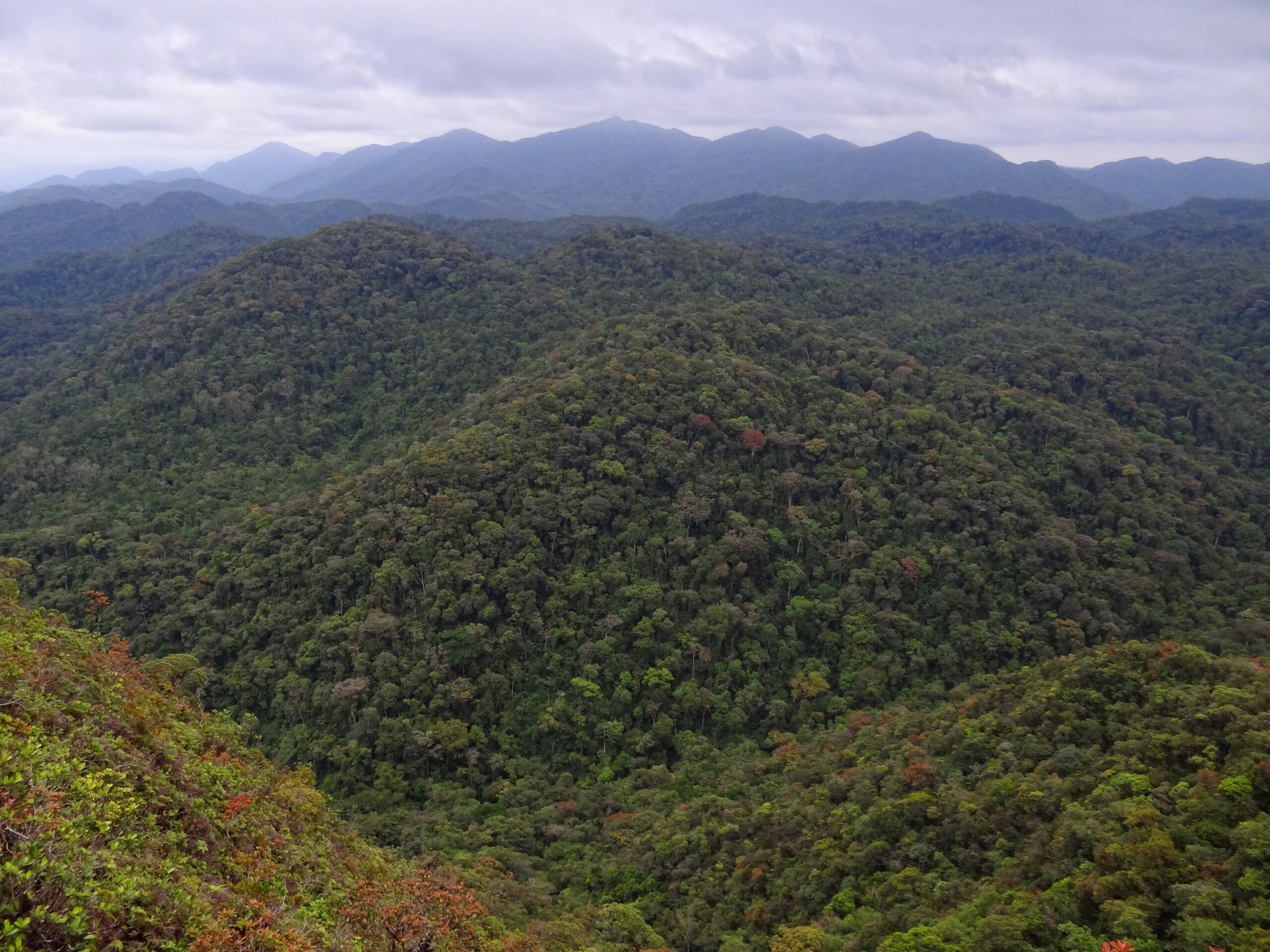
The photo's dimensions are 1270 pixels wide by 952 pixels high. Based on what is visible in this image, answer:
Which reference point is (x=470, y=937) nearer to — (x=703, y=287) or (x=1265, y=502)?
(x=1265, y=502)

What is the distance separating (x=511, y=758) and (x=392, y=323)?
160 feet

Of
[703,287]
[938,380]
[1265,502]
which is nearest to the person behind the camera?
[1265,502]

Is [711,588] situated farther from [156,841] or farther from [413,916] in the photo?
[156,841]

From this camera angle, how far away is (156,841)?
8961mm

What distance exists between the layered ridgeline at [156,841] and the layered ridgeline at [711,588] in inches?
367

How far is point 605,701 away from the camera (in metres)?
30.8

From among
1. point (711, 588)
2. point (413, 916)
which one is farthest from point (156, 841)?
point (711, 588)

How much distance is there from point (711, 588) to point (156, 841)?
1118 inches

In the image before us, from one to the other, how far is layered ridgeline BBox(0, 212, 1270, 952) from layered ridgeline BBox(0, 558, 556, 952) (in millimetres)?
9313

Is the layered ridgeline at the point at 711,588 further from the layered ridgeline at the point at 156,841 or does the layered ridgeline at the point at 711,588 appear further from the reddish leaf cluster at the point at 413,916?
the layered ridgeline at the point at 156,841

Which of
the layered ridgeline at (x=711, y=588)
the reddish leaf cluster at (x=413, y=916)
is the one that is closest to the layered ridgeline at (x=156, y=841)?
the reddish leaf cluster at (x=413, y=916)

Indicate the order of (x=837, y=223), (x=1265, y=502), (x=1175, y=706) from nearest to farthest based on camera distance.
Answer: (x=1175, y=706) → (x=1265, y=502) → (x=837, y=223)

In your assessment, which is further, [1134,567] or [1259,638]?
[1134,567]

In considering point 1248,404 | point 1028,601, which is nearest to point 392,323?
point 1028,601
